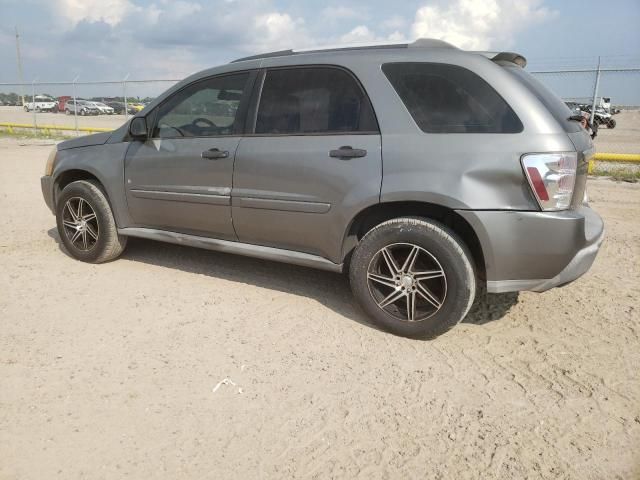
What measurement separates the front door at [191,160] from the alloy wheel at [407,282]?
4.18 feet

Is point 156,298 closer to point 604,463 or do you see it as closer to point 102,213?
point 102,213

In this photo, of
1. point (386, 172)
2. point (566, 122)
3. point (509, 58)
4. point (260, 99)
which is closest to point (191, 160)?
point (260, 99)

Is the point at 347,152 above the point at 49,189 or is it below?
above

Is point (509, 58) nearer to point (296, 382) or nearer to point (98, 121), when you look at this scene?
point (296, 382)

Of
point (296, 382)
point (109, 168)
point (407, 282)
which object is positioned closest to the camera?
point (296, 382)

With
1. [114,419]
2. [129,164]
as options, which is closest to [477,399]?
[114,419]

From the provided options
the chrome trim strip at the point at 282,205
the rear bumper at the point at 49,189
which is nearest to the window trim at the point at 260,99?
the chrome trim strip at the point at 282,205

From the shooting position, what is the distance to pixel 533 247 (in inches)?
113

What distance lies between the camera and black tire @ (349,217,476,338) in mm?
3018

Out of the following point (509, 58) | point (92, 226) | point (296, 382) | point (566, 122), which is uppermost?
point (509, 58)

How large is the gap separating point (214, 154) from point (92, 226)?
63.3 inches

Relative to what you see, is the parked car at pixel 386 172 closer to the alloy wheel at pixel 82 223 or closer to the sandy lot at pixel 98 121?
the alloy wheel at pixel 82 223

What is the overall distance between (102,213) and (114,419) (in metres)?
2.51

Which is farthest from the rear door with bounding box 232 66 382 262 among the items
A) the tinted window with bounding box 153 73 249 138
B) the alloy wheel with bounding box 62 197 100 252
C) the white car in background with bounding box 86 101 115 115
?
the white car in background with bounding box 86 101 115 115
